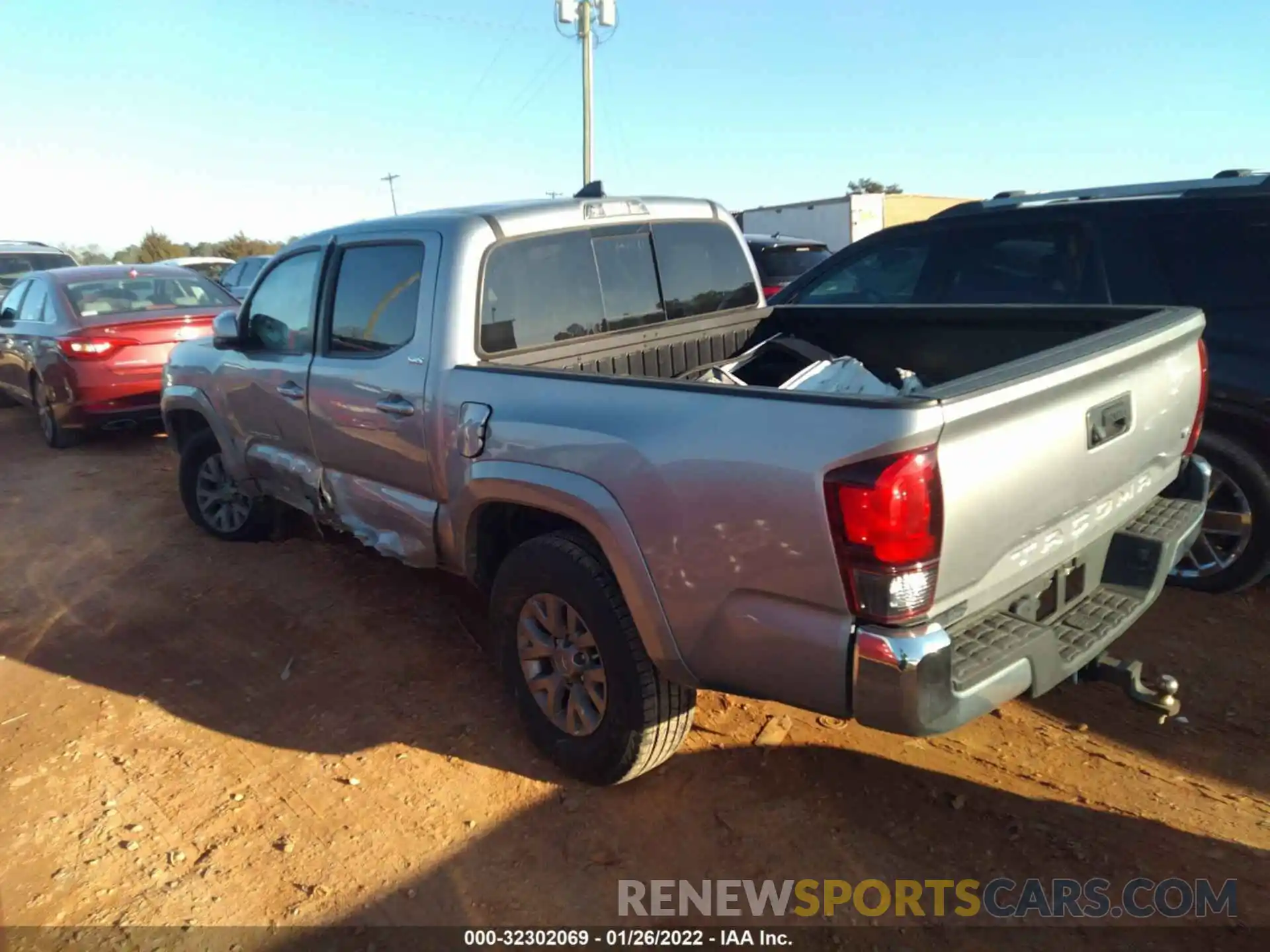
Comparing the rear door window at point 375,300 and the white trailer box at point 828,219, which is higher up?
the white trailer box at point 828,219

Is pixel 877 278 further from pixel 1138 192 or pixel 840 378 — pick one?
pixel 840 378

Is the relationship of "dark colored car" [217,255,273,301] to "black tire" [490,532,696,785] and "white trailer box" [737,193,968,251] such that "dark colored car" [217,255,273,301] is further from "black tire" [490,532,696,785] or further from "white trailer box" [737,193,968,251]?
"black tire" [490,532,696,785]

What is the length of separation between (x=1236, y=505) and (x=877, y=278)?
2.34 m

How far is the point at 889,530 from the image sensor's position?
203 centimetres

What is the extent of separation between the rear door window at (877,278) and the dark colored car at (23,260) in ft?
41.8

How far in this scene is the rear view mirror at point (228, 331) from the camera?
4.66 m

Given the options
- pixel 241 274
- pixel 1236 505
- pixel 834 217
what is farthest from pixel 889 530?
pixel 834 217

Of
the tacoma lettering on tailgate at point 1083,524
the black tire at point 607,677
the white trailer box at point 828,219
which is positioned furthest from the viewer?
the white trailer box at point 828,219

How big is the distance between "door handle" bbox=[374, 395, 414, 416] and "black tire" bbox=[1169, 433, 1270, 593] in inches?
140

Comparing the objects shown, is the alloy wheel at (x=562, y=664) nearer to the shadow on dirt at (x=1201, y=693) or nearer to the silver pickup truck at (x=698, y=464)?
the silver pickup truck at (x=698, y=464)

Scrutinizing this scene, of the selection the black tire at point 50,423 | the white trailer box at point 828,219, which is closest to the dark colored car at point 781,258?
the black tire at point 50,423

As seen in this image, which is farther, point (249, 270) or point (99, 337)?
point (249, 270)

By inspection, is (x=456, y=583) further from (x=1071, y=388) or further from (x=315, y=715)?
(x=1071, y=388)

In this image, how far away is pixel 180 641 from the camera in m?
4.37
